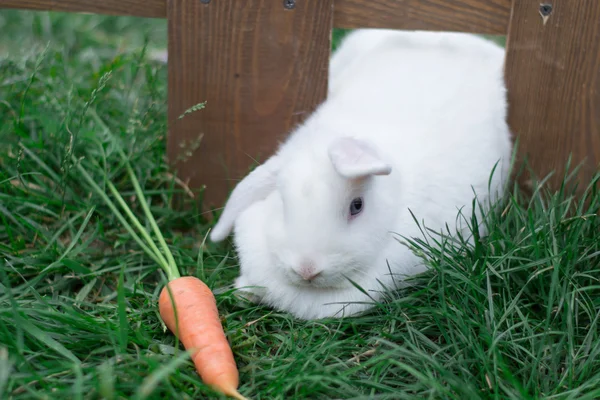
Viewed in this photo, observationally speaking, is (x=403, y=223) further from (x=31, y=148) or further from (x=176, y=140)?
(x=31, y=148)

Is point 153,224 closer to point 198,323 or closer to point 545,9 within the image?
point 198,323

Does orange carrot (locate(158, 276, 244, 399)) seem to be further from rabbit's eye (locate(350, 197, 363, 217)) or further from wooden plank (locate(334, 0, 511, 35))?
wooden plank (locate(334, 0, 511, 35))

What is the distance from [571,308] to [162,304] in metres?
1.37

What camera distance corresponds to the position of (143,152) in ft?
10.5

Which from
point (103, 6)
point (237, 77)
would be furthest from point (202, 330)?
point (103, 6)

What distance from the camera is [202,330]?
2.30 metres

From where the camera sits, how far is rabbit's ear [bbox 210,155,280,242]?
2.69 m


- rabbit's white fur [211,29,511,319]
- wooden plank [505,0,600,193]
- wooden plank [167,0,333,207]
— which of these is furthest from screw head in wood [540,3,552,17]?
wooden plank [167,0,333,207]

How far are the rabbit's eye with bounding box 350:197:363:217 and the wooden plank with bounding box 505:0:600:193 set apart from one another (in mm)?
1083

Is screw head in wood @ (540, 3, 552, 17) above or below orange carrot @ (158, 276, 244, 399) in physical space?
above

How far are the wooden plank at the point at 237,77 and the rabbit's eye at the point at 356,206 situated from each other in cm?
87

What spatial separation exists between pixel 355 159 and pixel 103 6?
4.85 ft

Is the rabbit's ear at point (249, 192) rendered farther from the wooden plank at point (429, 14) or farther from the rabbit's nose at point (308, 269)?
the wooden plank at point (429, 14)

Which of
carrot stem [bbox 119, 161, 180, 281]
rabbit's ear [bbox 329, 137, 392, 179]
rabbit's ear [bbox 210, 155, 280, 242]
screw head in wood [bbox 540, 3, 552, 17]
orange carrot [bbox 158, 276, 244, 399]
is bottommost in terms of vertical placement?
orange carrot [bbox 158, 276, 244, 399]
